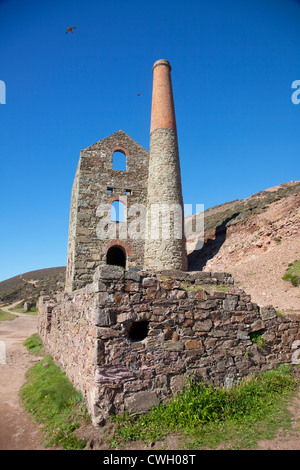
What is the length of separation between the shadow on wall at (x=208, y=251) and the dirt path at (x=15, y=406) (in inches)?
508

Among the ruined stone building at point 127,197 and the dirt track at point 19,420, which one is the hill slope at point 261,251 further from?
the dirt track at point 19,420

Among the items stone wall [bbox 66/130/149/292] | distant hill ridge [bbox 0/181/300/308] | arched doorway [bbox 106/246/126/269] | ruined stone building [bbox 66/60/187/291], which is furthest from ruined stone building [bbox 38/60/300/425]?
arched doorway [bbox 106/246/126/269]

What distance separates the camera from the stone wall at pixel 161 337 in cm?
480

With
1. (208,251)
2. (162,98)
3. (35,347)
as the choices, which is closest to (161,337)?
(35,347)

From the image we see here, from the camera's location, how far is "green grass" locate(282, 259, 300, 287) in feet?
41.7

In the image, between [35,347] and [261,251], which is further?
[261,251]

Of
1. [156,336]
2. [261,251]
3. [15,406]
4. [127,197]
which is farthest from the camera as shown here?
[261,251]

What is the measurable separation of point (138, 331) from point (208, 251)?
58.3ft

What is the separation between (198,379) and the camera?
5.44m

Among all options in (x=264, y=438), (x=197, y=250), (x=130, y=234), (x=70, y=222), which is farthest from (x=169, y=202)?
(x=264, y=438)

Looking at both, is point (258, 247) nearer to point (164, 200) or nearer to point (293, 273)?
point (293, 273)

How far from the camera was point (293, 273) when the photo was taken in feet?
44.4
